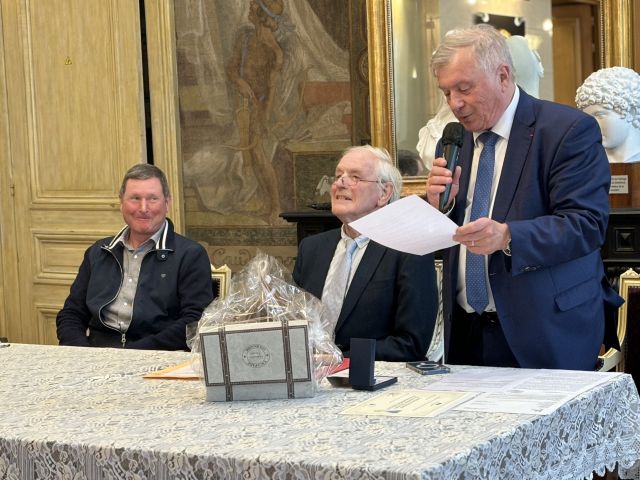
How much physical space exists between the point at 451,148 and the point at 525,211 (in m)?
0.31

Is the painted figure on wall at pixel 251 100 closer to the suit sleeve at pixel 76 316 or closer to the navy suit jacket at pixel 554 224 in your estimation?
the suit sleeve at pixel 76 316

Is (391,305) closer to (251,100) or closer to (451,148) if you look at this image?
(451,148)

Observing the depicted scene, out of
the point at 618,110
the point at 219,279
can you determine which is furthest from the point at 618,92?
the point at 219,279

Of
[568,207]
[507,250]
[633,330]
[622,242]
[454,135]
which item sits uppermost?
[454,135]

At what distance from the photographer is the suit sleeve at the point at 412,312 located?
3746mm

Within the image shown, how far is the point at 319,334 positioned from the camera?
2.96 metres

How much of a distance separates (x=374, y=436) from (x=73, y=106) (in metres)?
5.51

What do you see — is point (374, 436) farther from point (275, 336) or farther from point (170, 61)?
point (170, 61)

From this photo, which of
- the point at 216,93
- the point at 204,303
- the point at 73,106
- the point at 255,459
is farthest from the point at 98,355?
the point at 73,106

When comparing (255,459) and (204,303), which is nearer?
(255,459)

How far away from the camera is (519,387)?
9.29 feet

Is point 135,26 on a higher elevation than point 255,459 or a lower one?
higher

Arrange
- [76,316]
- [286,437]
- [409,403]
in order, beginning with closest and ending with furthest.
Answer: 1. [286,437]
2. [409,403]
3. [76,316]

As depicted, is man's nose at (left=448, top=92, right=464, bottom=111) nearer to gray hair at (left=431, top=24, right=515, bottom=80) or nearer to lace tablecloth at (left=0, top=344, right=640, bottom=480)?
gray hair at (left=431, top=24, right=515, bottom=80)
